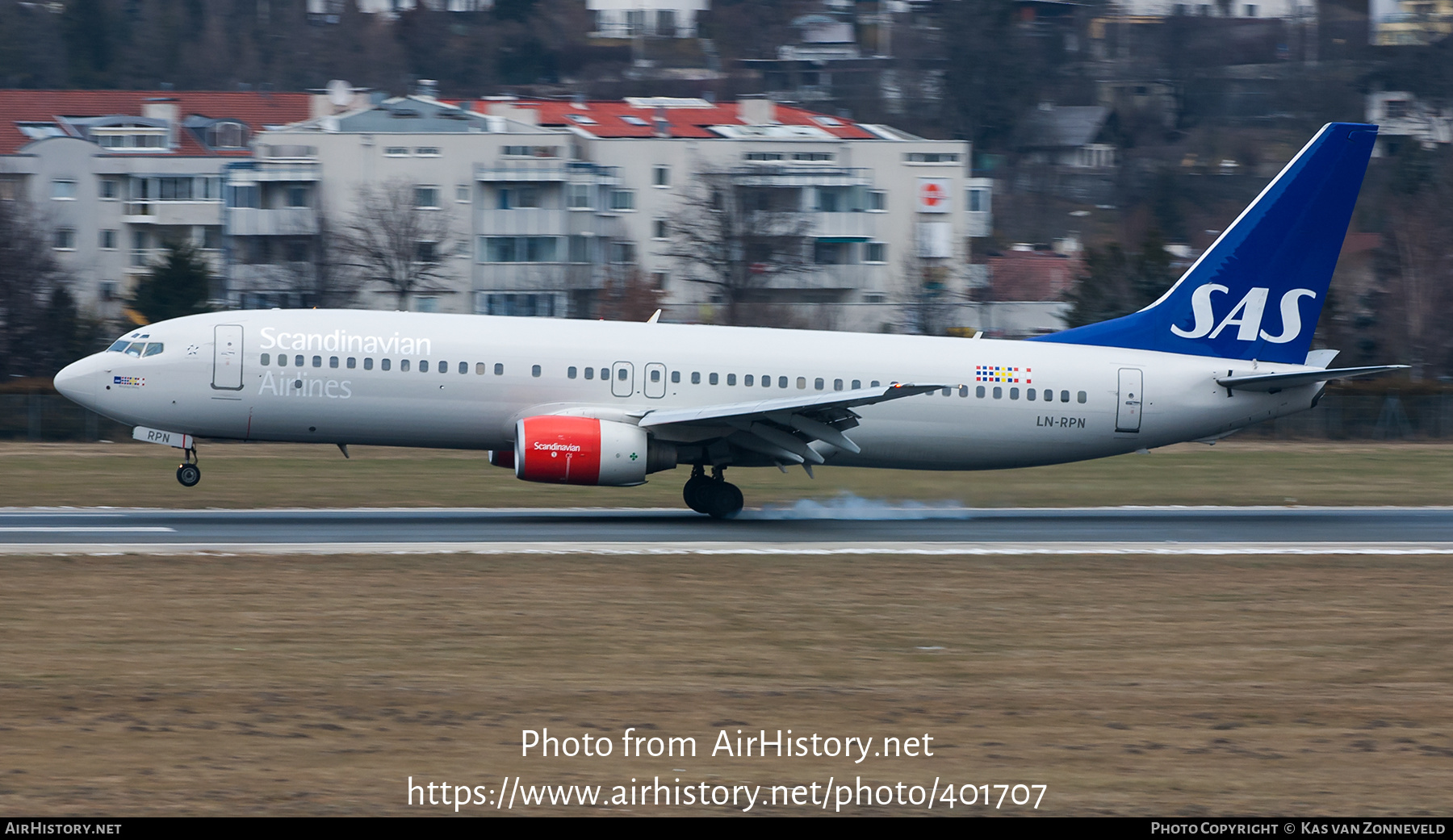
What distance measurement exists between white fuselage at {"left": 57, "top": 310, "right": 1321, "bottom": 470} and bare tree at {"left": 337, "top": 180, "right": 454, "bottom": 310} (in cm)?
4959

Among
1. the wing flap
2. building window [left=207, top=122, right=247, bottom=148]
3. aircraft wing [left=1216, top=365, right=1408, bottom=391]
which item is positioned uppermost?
building window [left=207, top=122, right=247, bottom=148]

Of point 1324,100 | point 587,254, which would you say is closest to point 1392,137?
point 1324,100

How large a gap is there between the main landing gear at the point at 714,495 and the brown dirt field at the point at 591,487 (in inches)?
76.1

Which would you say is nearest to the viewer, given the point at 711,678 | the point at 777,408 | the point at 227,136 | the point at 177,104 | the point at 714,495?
the point at 711,678

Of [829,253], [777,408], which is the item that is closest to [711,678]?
[777,408]

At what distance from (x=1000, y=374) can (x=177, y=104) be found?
10051 cm

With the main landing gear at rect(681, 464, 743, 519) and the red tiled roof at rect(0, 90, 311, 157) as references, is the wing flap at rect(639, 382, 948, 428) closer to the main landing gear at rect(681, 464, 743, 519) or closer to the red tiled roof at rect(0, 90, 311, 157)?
the main landing gear at rect(681, 464, 743, 519)

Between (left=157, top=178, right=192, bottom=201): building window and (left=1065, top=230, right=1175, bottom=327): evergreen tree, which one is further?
(left=157, top=178, right=192, bottom=201): building window

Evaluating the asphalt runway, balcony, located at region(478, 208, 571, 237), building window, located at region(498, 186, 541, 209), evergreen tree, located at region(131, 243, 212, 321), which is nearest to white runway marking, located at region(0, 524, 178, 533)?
the asphalt runway

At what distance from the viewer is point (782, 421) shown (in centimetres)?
2744

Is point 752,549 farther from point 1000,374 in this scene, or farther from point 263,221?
point 263,221

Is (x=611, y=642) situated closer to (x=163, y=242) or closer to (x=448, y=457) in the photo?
(x=448, y=457)

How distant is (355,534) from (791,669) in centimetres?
1198

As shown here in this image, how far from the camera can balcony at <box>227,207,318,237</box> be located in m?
94.2
